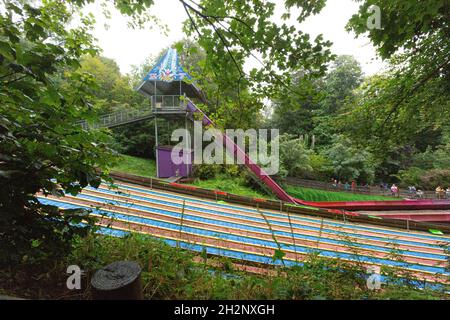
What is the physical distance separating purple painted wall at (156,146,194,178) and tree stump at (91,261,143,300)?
9.12m

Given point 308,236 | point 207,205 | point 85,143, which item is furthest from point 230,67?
point 207,205

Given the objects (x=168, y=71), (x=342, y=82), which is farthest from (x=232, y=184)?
(x=342, y=82)

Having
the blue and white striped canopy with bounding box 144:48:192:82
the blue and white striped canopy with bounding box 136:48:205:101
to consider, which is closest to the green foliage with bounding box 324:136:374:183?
the blue and white striped canopy with bounding box 136:48:205:101

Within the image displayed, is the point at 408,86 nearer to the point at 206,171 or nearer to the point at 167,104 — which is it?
the point at 206,171

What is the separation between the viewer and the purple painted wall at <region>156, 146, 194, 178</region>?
10.7 meters

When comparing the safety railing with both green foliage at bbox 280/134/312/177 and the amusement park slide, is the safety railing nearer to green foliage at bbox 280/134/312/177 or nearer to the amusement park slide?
the amusement park slide

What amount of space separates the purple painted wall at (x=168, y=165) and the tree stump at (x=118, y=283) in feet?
29.9

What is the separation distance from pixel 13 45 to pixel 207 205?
6.03m

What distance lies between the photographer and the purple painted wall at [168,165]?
10.7 m

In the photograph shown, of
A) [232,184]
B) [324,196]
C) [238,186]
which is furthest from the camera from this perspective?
[324,196]

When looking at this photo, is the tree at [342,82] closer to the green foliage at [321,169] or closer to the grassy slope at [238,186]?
the green foliage at [321,169]

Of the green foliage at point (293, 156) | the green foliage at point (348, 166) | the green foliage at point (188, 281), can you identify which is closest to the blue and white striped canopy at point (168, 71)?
the green foliage at point (293, 156)

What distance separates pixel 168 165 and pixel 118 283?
9739mm

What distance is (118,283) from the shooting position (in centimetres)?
146
